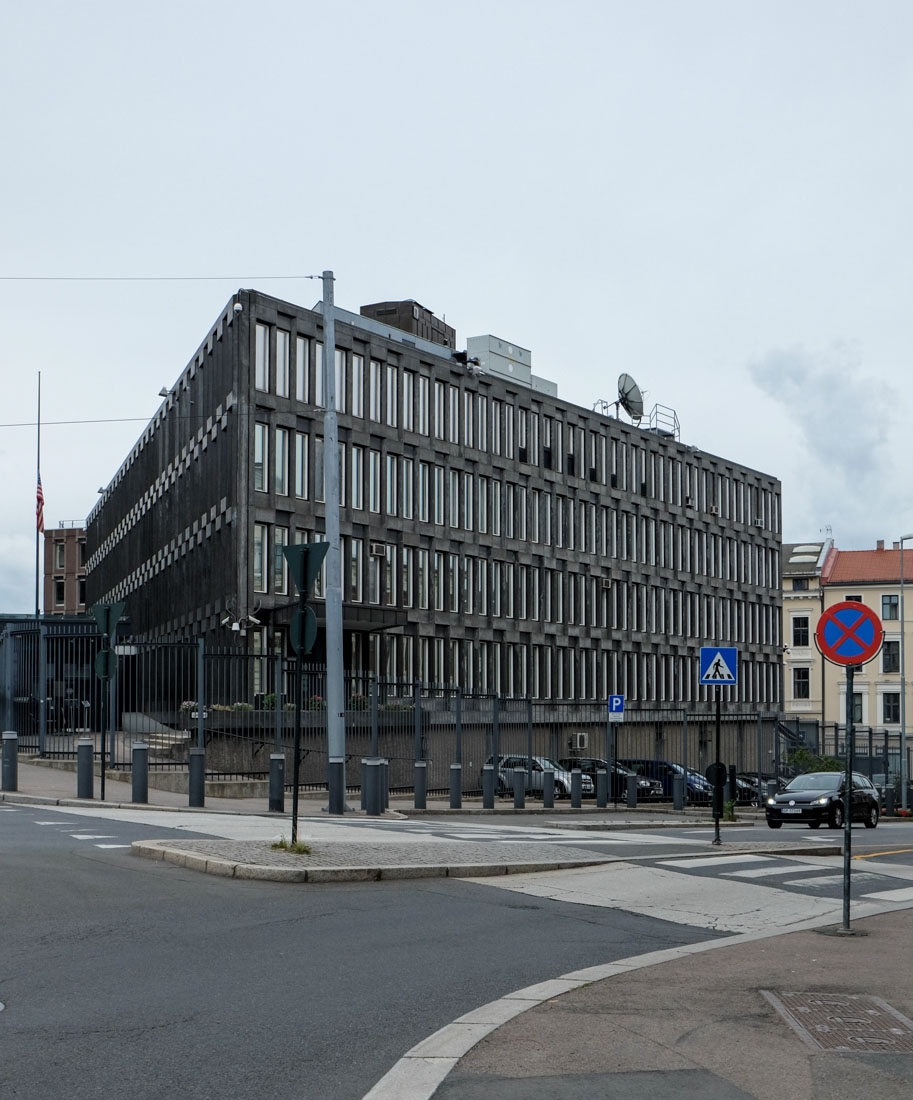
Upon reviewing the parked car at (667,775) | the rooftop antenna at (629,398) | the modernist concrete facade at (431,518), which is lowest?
the parked car at (667,775)

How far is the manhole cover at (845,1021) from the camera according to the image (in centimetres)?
680

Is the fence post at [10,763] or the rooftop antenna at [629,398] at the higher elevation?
the rooftop antenna at [629,398]

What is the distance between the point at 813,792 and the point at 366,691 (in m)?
9.28

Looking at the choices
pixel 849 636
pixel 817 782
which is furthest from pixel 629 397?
pixel 849 636

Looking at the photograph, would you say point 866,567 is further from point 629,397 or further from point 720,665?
point 720,665

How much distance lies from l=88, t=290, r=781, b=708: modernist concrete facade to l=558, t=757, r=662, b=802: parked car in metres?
11.2

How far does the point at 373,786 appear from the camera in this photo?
907 inches

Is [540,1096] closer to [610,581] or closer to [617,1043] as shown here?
[617,1043]

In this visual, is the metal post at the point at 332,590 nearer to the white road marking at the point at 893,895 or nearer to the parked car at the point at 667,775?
the white road marking at the point at 893,895

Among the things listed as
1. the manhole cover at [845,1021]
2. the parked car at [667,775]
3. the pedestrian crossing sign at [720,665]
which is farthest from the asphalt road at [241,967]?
the parked car at [667,775]

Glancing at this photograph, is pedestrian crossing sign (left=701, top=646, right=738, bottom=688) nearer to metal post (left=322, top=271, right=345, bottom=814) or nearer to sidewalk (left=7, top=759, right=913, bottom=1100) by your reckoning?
metal post (left=322, top=271, right=345, bottom=814)

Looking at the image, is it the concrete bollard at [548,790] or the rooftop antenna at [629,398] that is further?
the rooftop antenna at [629,398]

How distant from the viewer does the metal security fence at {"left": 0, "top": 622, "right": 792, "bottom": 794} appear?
2620cm

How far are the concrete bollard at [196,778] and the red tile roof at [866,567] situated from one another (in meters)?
80.0
